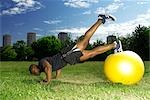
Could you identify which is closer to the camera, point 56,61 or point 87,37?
point 56,61

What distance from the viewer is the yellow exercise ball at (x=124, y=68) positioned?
29.4 feet

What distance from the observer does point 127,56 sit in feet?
29.8

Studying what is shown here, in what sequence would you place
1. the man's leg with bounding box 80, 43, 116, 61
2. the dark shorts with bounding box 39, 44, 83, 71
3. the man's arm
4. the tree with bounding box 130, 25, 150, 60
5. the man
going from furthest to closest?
the tree with bounding box 130, 25, 150, 60
the man's leg with bounding box 80, 43, 116, 61
the dark shorts with bounding box 39, 44, 83, 71
the man
the man's arm

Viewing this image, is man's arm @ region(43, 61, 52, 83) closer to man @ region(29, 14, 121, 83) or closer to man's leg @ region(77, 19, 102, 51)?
man @ region(29, 14, 121, 83)

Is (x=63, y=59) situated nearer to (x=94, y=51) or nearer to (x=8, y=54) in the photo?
(x=94, y=51)

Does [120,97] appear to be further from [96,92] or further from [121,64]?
[121,64]

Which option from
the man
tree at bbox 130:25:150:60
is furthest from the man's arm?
tree at bbox 130:25:150:60

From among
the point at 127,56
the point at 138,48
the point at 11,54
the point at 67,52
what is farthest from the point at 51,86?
the point at 11,54

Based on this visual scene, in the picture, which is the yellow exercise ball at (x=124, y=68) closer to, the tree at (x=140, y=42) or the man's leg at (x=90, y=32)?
the man's leg at (x=90, y=32)

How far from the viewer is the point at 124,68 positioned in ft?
29.4

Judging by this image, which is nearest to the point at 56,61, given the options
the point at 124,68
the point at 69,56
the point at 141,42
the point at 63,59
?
the point at 63,59

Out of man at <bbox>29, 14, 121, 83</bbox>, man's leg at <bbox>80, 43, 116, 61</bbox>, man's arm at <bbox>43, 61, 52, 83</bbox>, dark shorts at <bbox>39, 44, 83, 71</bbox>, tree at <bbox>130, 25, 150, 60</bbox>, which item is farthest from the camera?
tree at <bbox>130, 25, 150, 60</bbox>

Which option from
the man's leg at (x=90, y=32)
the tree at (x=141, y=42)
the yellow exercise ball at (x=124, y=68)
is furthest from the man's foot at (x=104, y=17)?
the tree at (x=141, y=42)

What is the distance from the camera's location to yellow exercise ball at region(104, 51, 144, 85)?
8961 mm
